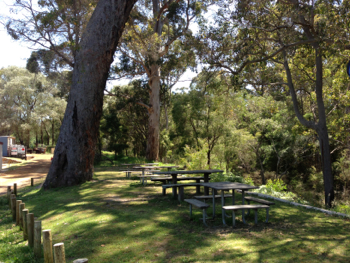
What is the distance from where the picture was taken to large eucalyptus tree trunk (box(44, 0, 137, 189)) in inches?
460

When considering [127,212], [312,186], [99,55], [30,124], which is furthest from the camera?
[30,124]

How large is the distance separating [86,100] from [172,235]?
327 inches

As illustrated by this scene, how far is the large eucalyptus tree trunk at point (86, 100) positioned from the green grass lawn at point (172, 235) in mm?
3580

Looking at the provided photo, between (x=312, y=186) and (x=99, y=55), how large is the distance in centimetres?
1792

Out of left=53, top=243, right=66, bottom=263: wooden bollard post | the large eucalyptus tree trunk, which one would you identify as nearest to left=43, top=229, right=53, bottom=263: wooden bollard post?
left=53, top=243, right=66, bottom=263: wooden bollard post

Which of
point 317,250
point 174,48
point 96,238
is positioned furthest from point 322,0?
point 174,48

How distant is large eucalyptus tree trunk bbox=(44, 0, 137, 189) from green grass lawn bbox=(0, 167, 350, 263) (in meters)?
3.58

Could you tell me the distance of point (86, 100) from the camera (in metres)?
11.9

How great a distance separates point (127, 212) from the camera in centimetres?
689

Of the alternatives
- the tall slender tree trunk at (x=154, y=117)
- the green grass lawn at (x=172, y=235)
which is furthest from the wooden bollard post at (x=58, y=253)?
the tall slender tree trunk at (x=154, y=117)

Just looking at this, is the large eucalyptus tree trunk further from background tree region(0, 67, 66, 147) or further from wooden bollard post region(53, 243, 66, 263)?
background tree region(0, 67, 66, 147)

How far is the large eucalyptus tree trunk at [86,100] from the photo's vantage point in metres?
11.7

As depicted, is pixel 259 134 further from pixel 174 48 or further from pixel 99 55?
pixel 99 55

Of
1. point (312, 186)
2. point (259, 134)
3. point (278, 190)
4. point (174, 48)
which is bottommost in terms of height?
point (312, 186)
